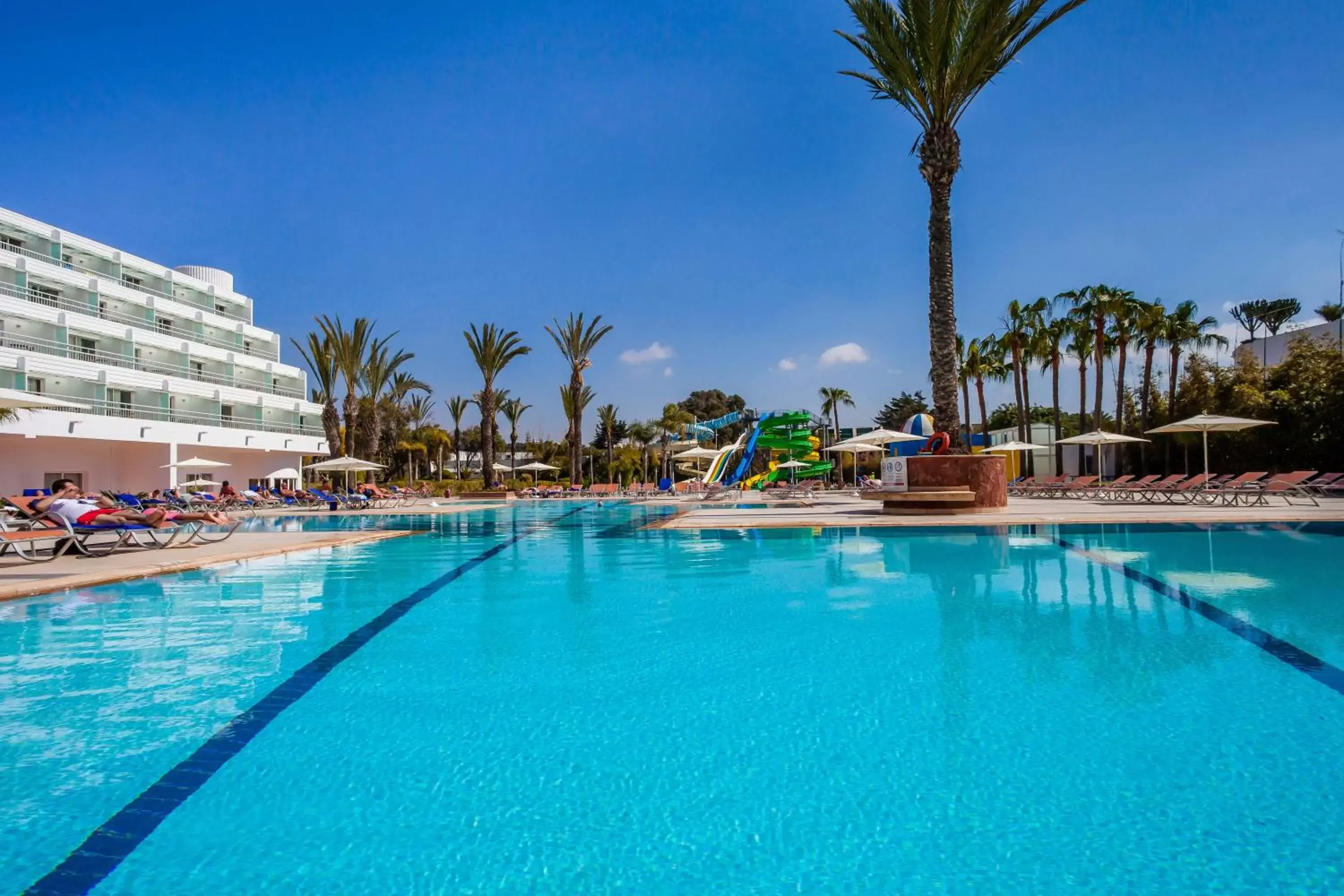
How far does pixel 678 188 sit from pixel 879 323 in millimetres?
10398

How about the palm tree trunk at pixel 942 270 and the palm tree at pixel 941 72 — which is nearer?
the palm tree at pixel 941 72

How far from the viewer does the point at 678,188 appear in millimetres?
25703

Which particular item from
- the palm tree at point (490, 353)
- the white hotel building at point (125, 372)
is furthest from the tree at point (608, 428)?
the white hotel building at point (125, 372)

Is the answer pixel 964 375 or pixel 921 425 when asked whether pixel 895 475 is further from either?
pixel 964 375

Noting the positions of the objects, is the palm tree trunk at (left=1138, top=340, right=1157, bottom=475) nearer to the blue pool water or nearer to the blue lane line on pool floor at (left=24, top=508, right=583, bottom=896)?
the blue pool water

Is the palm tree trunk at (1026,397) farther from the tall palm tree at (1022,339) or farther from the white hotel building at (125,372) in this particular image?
the white hotel building at (125,372)

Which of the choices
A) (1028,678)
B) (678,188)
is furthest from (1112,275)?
(1028,678)

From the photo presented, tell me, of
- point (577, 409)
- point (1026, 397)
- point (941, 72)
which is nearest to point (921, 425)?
point (1026, 397)

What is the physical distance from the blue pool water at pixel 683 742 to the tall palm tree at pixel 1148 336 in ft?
97.1

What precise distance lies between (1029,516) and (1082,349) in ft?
83.3

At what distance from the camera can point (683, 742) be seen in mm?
3844

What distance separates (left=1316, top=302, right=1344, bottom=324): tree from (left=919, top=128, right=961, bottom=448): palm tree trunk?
35042 mm

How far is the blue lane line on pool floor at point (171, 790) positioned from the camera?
2596mm

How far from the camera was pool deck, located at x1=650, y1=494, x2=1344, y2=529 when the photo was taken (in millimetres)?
15016
